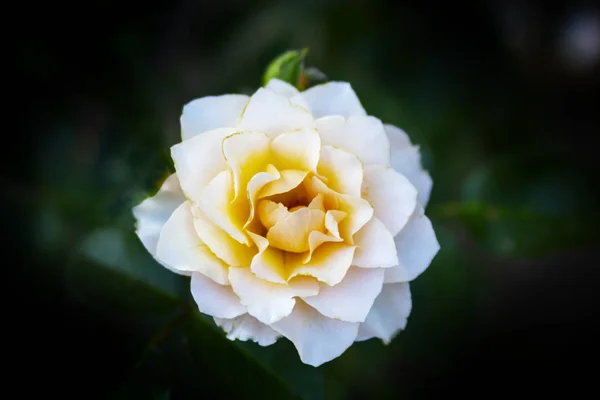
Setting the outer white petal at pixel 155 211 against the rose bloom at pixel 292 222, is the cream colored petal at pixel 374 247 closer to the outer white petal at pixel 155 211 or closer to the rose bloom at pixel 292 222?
the rose bloom at pixel 292 222

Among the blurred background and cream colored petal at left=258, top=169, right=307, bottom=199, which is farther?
the blurred background

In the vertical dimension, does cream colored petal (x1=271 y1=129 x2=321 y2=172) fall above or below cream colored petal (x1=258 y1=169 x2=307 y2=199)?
above

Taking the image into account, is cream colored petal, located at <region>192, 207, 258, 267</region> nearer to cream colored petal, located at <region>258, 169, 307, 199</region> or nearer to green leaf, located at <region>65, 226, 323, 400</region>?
cream colored petal, located at <region>258, 169, 307, 199</region>

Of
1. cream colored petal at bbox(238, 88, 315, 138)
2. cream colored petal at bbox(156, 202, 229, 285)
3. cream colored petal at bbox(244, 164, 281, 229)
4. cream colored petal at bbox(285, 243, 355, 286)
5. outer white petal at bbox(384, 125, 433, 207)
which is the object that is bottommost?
cream colored petal at bbox(156, 202, 229, 285)

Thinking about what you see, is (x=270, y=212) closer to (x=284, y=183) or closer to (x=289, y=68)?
(x=284, y=183)

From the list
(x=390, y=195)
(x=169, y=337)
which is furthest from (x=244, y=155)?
(x=169, y=337)

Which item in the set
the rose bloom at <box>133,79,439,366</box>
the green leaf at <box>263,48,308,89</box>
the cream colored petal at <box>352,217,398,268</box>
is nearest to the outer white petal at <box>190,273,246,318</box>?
the rose bloom at <box>133,79,439,366</box>
